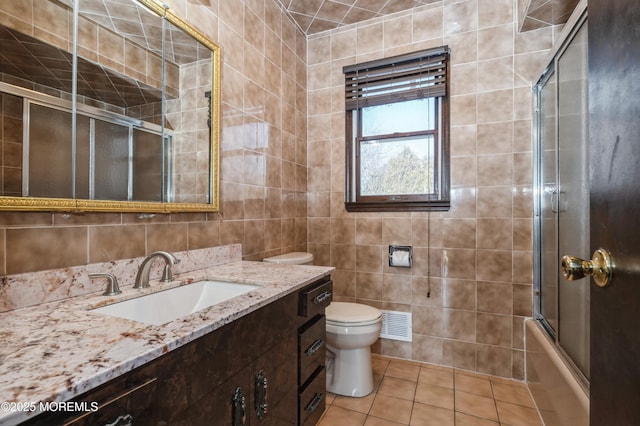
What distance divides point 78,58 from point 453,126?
2.18 m

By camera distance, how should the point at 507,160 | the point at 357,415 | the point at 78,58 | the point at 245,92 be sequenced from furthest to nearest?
the point at 507,160
the point at 245,92
the point at 357,415
the point at 78,58

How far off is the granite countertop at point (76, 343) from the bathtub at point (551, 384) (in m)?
1.32

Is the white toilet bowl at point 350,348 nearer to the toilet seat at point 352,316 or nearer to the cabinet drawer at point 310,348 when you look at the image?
the toilet seat at point 352,316

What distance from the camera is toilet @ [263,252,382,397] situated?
185 centimetres

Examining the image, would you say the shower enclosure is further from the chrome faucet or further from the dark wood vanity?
the chrome faucet

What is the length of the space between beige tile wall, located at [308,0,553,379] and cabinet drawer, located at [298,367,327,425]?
94 cm

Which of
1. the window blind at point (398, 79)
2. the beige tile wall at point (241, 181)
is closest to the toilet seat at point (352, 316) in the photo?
the beige tile wall at point (241, 181)

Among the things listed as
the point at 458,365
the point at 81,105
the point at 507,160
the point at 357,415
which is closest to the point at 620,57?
the point at 81,105

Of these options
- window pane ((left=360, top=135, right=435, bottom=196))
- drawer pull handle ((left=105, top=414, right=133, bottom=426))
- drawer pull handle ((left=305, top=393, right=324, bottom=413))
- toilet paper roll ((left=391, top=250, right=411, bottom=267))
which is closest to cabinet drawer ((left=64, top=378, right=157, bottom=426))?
drawer pull handle ((left=105, top=414, right=133, bottom=426))

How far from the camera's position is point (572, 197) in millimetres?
1566

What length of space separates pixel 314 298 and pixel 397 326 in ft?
3.96

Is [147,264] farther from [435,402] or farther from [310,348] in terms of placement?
[435,402]

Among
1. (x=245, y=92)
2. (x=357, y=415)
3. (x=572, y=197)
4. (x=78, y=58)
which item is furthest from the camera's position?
(x=245, y=92)

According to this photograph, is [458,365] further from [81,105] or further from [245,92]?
[81,105]
